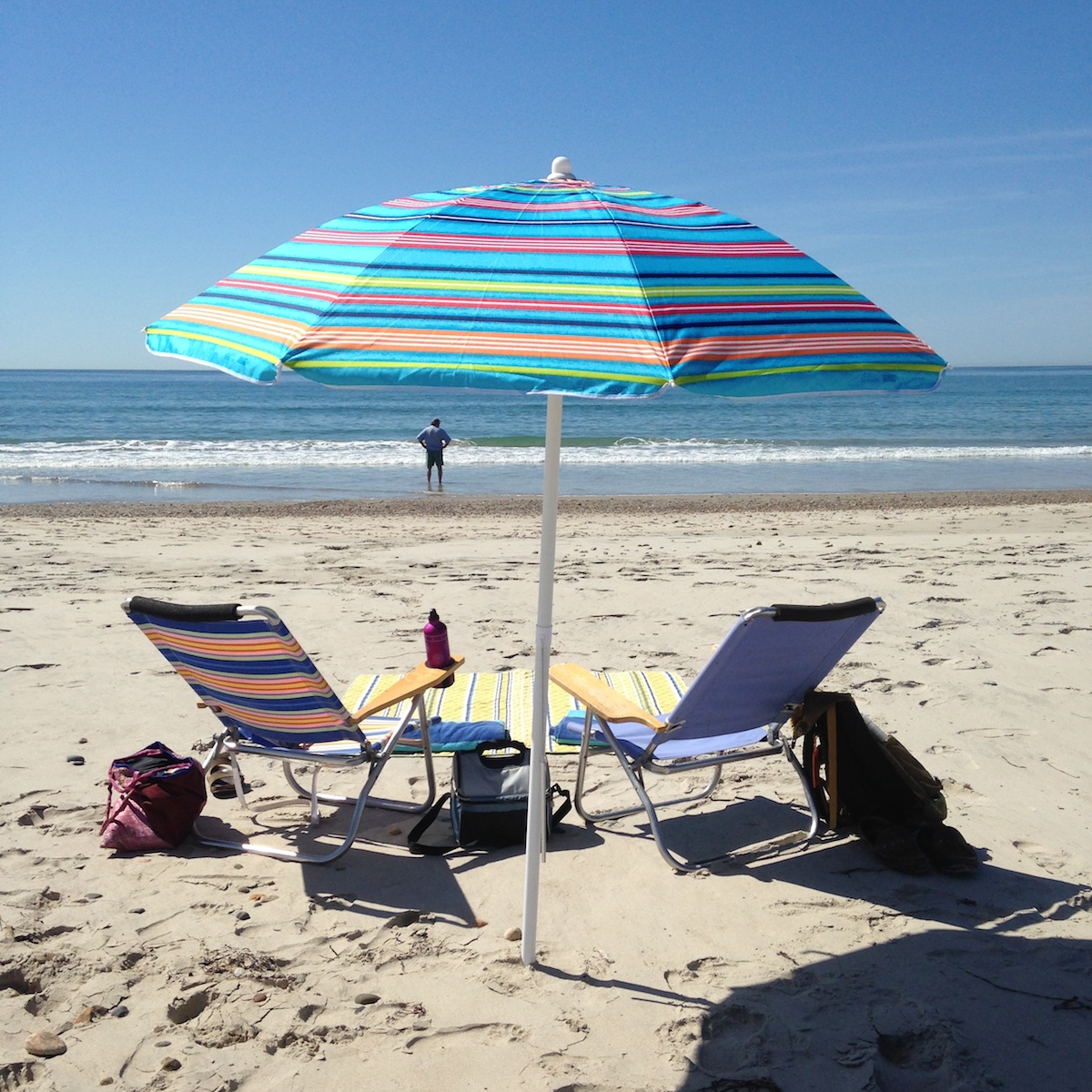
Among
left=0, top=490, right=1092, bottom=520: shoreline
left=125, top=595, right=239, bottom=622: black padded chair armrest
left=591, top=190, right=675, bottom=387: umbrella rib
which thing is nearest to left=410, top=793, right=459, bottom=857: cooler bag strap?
left=125, top=595, right=239, bottom=622: black padded chair armrest

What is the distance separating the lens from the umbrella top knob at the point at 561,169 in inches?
98.1

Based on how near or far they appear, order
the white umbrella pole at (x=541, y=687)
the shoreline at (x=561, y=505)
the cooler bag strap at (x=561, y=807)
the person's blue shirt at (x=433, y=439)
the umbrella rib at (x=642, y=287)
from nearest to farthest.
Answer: the umbrella rib at (x=642, y=287), the white umbrella pole at (x=541, y=687), the cooler bag strap at (x=561, y=807), the shoreline at (x=561, y=505), the person's blue shirt at (x=433, y=439)

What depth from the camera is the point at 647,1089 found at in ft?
6.77

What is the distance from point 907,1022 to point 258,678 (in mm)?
A: 2055

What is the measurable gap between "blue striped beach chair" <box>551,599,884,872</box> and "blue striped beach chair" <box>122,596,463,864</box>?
670 millimetres

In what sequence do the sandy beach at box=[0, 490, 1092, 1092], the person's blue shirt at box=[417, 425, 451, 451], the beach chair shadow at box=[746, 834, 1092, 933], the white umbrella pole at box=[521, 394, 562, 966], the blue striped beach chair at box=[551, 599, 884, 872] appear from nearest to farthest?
the sandy beach at box=[0, 490, 1092, 1092] → the white umbrella pole at box=[521, 394, 562, 966] → the beach chair shadow at box=[746, 834, 1092, 933] → the blue striped beach chair at box=[551, 599, 884, 872] → the person's blue shirt at box=[417, 425, 451, 451]

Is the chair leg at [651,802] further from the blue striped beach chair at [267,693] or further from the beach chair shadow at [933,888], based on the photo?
the blue striped beach chair at [267,693]

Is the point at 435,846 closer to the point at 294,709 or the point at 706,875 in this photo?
the point at 294,709

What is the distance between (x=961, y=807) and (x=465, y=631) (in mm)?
3081

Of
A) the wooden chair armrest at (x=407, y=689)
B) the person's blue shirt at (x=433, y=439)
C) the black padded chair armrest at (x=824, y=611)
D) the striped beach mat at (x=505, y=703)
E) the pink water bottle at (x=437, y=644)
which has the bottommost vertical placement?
the striped beach mat at (x=505, y=703)

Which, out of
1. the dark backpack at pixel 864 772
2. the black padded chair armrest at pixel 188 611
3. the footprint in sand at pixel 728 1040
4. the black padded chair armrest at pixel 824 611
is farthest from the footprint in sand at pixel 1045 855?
the black padded chair armrest at pixel 188 611

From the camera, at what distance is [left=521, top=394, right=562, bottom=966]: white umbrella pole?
242 centimetres

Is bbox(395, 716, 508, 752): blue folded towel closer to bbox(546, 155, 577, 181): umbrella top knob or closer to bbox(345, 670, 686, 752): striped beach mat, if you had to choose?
bbox(345, 670, 686, 752): striped beach mat

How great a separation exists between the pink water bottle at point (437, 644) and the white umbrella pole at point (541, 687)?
92 centimetres
